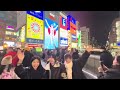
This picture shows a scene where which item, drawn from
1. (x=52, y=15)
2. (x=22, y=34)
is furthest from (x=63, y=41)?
(x=22, y=34)

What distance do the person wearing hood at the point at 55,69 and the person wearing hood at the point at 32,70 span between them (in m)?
0.12

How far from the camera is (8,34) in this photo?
338 cm

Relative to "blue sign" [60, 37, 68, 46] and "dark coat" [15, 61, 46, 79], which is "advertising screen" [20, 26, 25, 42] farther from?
"blue sign" [60, 37, 68, 46]

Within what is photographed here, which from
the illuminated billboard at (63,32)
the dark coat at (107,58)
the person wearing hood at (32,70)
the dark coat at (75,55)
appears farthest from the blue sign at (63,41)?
the dark coat at (107,58)

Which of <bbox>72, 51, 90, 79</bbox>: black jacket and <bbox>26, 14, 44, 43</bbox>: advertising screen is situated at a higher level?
<bbox>26, 14, 44, 43</bbox>: advertising screen

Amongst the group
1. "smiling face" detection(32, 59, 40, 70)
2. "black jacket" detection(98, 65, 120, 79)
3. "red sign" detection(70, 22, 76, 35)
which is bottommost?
"black jacket" detection(98, 65, 120, 79)

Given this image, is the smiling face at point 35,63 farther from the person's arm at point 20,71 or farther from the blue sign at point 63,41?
the blue sign at point 63,41

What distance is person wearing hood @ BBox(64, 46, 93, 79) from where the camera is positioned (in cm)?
352

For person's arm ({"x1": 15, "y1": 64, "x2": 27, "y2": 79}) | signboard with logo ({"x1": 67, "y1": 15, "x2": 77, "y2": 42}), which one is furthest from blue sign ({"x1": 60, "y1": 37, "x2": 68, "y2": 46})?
person's arm ({"x1": 15, "y1": 64, "x2": 27, "y2": 79})

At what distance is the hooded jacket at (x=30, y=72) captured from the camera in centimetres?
344

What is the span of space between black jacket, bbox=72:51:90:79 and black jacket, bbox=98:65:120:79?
13.7 inches
